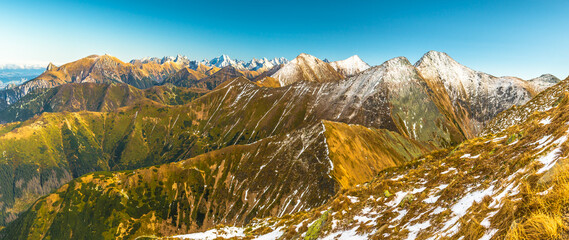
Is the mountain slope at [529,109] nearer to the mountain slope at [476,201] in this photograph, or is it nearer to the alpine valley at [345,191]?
the alpine valley at [345,191]

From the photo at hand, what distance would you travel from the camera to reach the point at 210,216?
6447 inches

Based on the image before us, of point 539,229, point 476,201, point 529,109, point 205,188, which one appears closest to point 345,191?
point 476,201

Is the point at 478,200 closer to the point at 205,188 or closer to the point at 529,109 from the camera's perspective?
the point at 529,109

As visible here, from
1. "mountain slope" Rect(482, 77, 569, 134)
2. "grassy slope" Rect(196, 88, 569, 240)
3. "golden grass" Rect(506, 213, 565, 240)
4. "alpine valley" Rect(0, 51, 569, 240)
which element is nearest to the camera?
"golden grass" Rect(506, 213, 565, 240)

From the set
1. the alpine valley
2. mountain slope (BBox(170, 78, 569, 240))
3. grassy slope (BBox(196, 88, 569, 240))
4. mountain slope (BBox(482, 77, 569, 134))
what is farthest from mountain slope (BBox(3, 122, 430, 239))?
grassy slope (BBox(196, 88, 569, 240))

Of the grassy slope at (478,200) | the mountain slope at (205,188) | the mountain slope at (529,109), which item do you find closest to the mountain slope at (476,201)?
the grassy slope at (478,200)

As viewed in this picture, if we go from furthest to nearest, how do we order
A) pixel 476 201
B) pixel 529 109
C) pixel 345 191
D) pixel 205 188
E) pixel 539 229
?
pixel 205 188, pixel 529 109, pixel 345 191, pixel 476 201, pixel 539 229

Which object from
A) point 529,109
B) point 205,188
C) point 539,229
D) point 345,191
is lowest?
point 205,188

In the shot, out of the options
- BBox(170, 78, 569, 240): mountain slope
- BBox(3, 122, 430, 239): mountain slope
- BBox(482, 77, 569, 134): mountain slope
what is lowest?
BBox(3, 122, 430, 239): mountain slope

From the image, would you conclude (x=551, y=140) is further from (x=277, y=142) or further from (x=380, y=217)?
(x=277, y=142)

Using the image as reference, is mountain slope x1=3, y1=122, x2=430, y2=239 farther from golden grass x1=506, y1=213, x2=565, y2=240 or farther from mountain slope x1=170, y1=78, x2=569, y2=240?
golden grass x1=506, y1=213, x2=565, y2=240

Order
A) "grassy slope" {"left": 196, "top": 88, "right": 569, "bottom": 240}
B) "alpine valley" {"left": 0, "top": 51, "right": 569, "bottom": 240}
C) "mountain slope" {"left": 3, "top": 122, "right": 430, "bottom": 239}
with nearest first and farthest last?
"grassy slope" {"left": 196, "top": 88, "right": 569, "bottom": 240}
"alpine valley" {"left": 0, "top": 51, "right": 569, "bottom": 240}
"mountain slope" {"left": 3, "top": 122, "right": 430, "bottom": 239}

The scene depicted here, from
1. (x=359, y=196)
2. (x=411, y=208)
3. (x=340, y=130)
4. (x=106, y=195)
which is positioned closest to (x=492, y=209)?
(x=411, y=208)

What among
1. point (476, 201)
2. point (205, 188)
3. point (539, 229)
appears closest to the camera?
point (539, 229)
